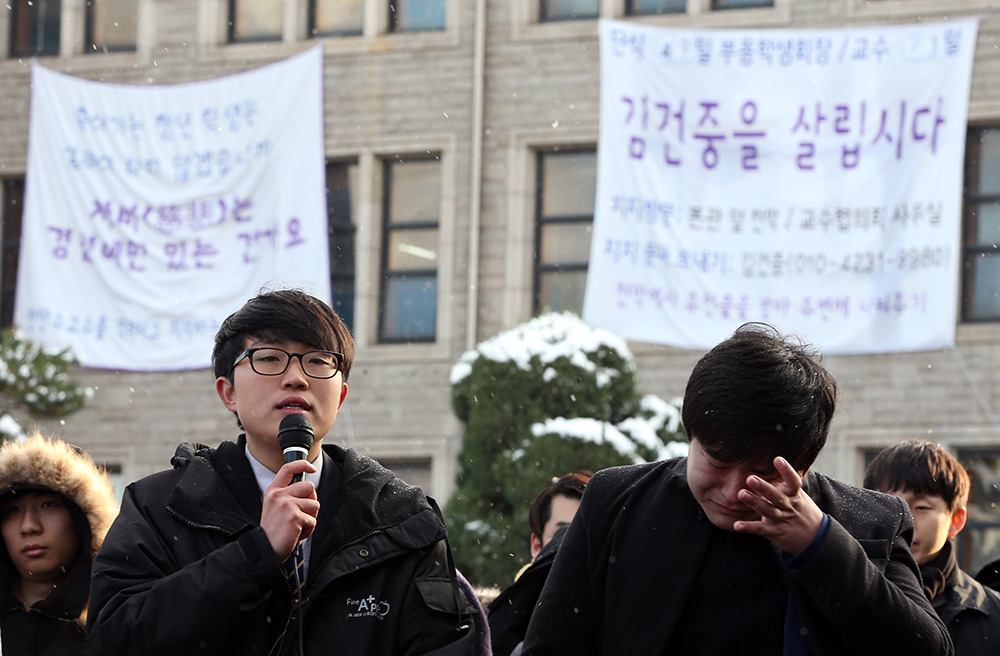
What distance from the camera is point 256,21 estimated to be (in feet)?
58.2

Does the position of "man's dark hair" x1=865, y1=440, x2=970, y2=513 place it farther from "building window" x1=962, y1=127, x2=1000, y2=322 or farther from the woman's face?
"building window" x1=962, y1=127, x2=1000, y2=322

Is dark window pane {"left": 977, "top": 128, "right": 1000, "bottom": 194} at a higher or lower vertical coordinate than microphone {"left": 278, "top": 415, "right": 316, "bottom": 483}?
higher

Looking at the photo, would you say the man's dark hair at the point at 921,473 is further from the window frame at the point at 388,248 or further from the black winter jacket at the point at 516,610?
the window frame at the point at 388,248

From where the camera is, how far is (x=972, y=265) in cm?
A: 1512

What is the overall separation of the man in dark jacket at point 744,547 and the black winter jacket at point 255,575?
38cm

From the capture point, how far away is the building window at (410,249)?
16.6 metres

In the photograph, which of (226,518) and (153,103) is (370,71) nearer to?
(153,103)

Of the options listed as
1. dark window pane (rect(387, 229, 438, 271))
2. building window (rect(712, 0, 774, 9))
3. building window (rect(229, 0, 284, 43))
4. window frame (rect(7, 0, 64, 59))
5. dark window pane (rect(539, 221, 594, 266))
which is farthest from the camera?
window frame (rect(7, 0, 64, 59))

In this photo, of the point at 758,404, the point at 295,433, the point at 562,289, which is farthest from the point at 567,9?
the point at 758,404

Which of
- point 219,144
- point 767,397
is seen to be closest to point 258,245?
point 219,144

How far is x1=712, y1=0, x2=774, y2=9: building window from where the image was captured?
15.8m

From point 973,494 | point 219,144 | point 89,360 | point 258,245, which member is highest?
point 219,144

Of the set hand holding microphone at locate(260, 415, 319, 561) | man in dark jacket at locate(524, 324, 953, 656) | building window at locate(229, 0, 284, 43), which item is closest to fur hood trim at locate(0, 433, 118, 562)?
hand holding microphone at locate(260, 415, 319, 561)

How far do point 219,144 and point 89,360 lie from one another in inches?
97.5
